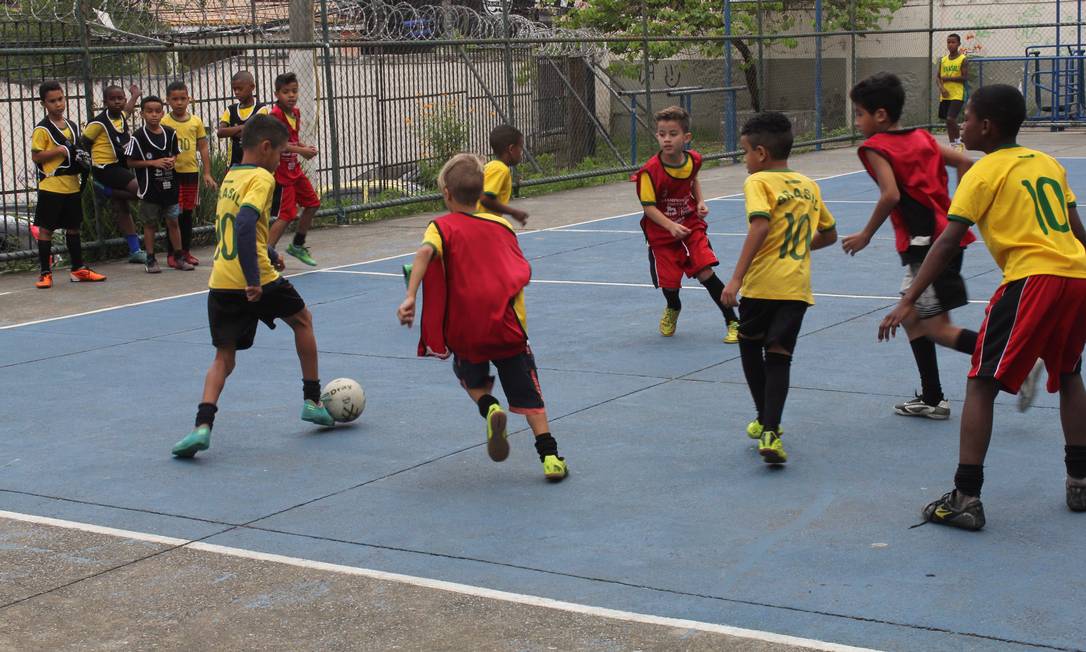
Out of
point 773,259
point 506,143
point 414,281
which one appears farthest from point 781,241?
point 506,143

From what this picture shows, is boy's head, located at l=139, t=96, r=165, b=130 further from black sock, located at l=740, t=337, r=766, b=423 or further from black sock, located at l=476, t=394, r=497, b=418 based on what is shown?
black sock, located at l=740, t=337, r=766, b=423

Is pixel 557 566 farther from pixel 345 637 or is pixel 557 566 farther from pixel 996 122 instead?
pixel 996 122

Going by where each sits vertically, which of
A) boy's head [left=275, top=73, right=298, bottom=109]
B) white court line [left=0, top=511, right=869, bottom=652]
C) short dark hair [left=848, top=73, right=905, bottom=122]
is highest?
boy's head [left=275, top=73, right=298, bottom=109]

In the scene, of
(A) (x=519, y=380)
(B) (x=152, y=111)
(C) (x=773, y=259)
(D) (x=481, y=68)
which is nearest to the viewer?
(A) (x=519, y=380)

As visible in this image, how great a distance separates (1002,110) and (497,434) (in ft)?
8.12

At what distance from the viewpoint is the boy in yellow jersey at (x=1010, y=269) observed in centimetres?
530

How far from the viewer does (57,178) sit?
1269 cm

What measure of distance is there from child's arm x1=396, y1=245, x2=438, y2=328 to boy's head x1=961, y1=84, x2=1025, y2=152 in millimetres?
2263

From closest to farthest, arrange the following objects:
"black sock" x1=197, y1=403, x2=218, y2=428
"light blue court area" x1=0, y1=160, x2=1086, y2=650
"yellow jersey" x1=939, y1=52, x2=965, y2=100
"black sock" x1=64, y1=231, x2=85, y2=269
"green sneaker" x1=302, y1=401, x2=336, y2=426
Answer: "light blue court area" x1=0, y1=160, x2=1086, y2=650
"black sock" x1=197, y1=403, x2=218, y2=428
"green sneaker" x1=302, y1=401, x2=336, y2=426
"black sock" x1=64, y1=231, x2=85, y2=269
"yellow jersey" x1=939, y1=52, x2=965, y2=100

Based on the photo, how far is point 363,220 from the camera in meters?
17.6

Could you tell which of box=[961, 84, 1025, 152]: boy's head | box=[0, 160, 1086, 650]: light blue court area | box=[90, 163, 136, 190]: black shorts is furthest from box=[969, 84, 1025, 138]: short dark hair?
box=[90, 163, 136, 190]: black shorts

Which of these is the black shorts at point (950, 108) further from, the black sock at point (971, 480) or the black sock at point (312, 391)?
the black sock at point (971, 480)

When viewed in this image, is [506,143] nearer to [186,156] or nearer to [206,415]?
[206,415]

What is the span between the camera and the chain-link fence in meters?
15.6
